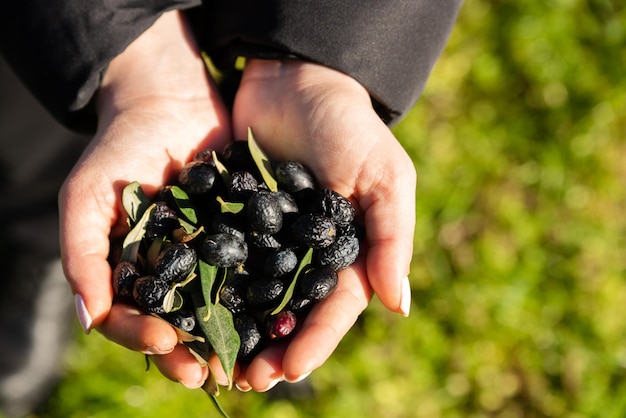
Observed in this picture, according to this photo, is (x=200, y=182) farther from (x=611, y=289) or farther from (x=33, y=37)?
(x=611, y=289)

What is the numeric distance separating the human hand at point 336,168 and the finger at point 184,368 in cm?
14

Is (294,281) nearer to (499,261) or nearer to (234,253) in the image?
(234,253)

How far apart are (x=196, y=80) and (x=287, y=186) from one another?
2.21 ft

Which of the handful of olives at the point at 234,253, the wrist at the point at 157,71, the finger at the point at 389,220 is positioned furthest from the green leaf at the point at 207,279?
the wrist at the point at 157,71

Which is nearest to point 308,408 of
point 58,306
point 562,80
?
point 58,306

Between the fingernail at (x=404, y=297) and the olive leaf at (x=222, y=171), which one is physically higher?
the olive leaf at (x=222, y=171)

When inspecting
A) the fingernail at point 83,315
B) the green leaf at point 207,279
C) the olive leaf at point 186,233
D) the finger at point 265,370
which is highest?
the olive leaf at point 186,233

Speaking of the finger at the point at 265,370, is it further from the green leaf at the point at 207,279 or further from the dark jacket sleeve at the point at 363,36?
the dark jacket sleeve at the point at 363,36

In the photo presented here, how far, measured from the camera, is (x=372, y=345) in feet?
12.0

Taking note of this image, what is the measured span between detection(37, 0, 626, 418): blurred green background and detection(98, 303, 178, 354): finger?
4.86 feet

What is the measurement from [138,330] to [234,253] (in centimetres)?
38

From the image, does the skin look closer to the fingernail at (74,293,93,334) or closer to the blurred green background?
the fingernail at (74,293,93,334)

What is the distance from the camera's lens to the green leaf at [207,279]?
7.01 ft

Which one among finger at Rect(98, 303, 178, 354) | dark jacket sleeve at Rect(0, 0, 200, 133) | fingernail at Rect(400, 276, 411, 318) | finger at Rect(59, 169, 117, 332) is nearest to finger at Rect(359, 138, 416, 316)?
fingernail at Rect(400, 276, 411, 318)
